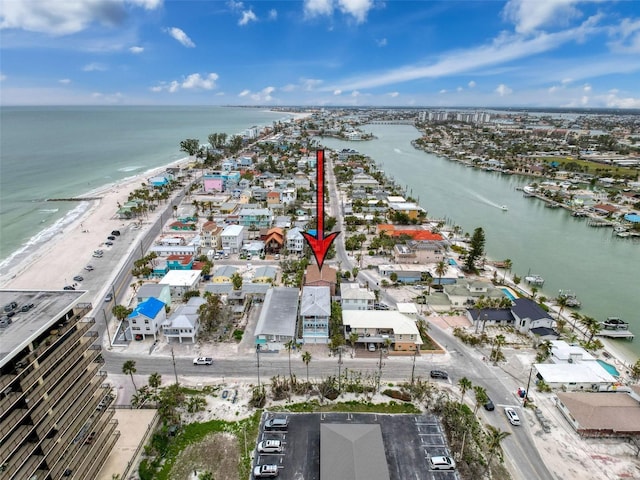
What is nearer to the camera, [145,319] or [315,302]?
[145,319]

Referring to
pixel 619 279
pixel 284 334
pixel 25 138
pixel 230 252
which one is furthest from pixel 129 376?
pixel 25 138

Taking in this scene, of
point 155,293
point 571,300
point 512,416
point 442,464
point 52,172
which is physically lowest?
point 571,300

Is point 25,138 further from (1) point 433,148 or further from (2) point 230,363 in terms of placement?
(2) point 230,363

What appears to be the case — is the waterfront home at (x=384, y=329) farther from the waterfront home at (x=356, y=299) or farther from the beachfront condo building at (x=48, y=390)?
the beachfront condo building at (x=48, y=390)

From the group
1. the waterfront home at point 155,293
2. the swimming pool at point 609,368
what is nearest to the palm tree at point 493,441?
the swimming pool at point 609,368

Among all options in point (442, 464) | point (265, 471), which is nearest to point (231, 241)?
point (265, 471)

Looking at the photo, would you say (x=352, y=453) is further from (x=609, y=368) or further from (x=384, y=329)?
(x=609, y=368)
